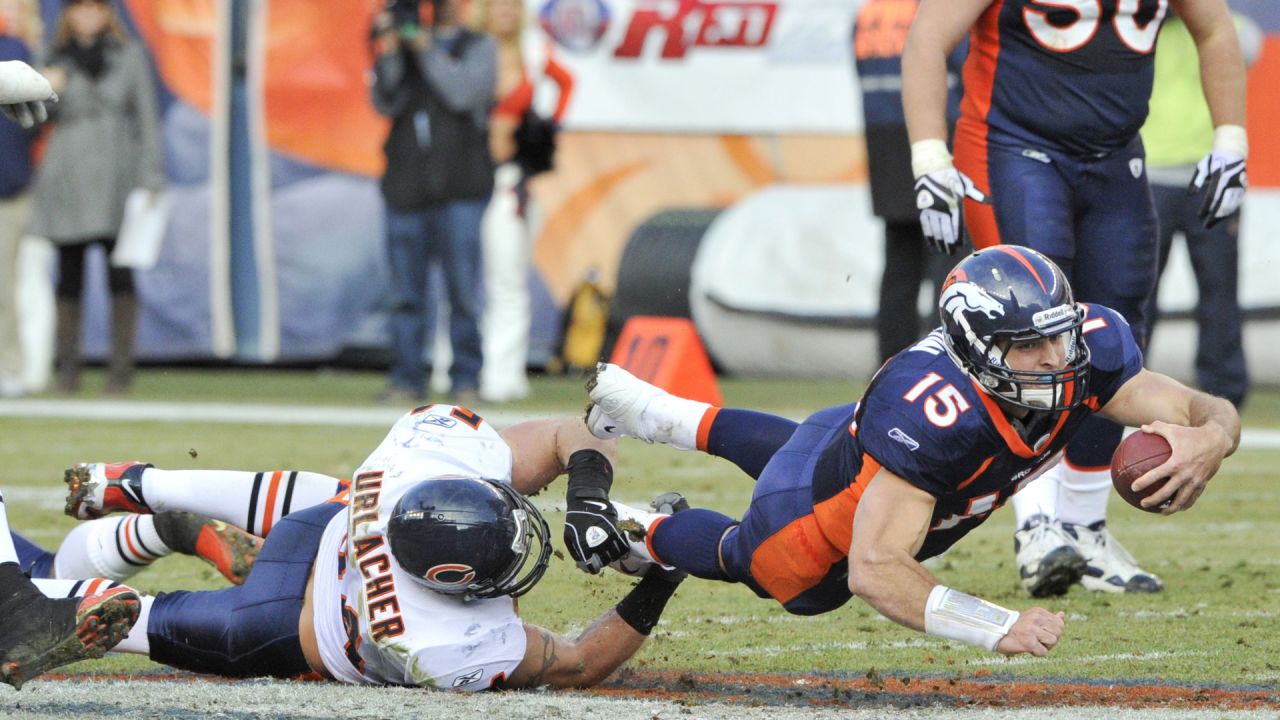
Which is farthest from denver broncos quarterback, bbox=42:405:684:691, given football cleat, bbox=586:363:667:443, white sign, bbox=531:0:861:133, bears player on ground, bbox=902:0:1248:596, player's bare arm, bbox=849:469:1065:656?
white sign, bbox=531:0:861:133

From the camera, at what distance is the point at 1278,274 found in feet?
37.9

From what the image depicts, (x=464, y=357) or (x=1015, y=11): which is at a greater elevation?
(x=1015, y=11)

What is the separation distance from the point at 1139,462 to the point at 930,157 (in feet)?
4.47

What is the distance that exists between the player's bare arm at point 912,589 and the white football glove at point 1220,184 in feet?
6.29

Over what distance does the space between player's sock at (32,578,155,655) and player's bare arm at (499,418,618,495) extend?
2.79 feet

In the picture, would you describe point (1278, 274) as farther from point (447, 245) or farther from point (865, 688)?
point (865, 688)

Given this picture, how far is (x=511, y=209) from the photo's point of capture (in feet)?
35.9

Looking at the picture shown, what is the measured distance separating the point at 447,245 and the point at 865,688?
6.40 m

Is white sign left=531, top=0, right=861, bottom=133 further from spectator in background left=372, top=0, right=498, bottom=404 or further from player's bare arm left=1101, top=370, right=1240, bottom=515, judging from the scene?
player's bare arm left=1101, top=370, right=1240, bottom=515

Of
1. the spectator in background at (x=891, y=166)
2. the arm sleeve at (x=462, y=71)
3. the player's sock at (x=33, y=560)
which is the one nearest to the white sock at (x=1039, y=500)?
the spectator in background at (x=891, y=166)

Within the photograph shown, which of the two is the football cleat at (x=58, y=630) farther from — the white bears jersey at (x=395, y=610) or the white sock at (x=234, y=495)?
the white sock at (x=234, y=495)

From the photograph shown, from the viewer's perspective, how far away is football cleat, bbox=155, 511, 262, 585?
4617 mm

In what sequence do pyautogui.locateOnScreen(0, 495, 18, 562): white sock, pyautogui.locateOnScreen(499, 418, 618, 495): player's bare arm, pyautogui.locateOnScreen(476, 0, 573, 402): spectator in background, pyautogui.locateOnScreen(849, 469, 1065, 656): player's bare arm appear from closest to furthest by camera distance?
1. pyautogui.locateOnScreen(849, 469, 1065, 656): player's bare arm
2. pyautogui.locateOnScreen(0, 495, 18, 562): white sock
3. pyautogui.locateOnScreen(499, 418, 618, 495): player's bare arm
4. pyautogui.locateOnScreen(476, 0, 573, 402): spectator in background

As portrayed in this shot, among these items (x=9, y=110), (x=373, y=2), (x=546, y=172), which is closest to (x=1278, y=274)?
(x=546, y=172)
